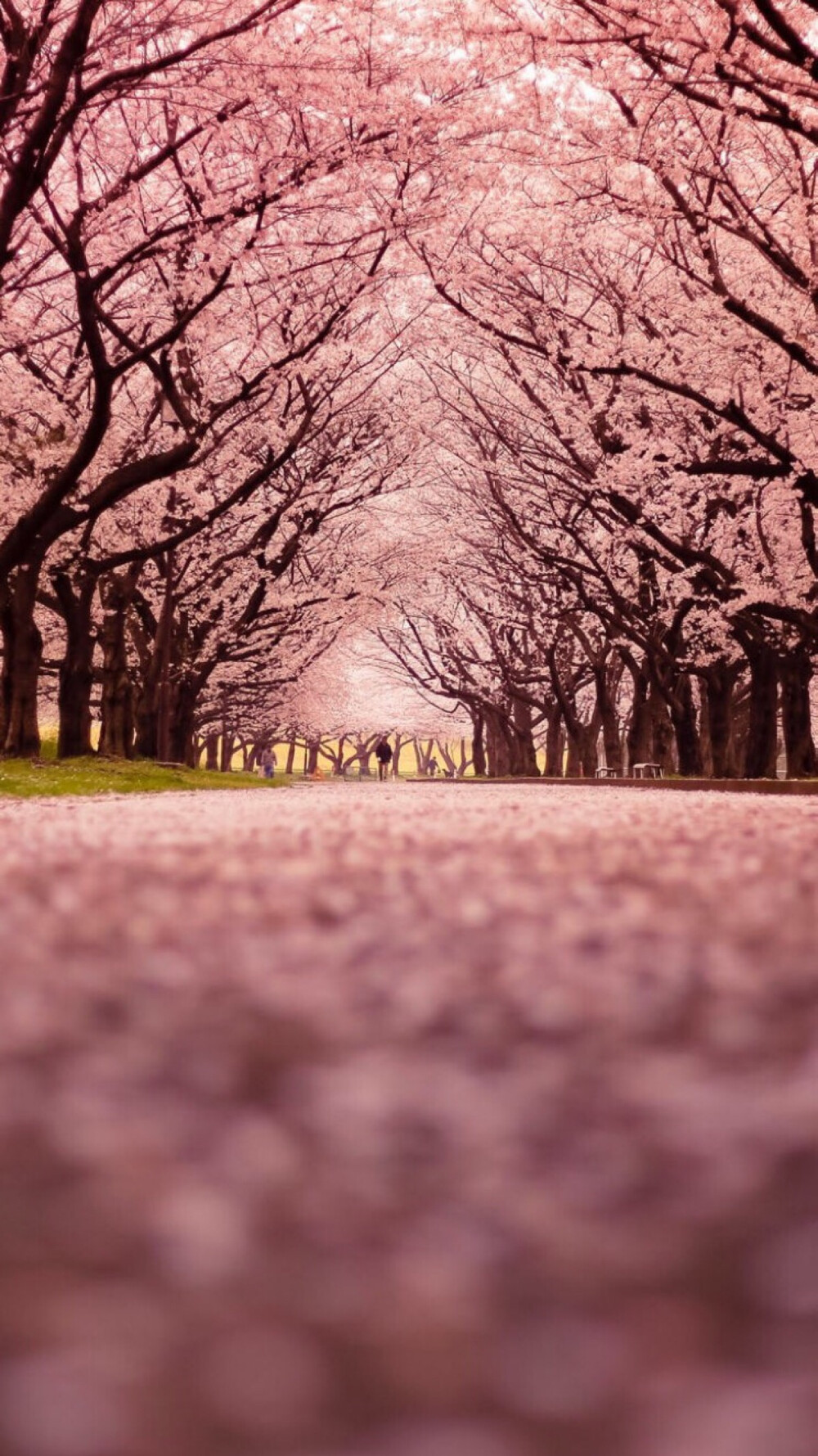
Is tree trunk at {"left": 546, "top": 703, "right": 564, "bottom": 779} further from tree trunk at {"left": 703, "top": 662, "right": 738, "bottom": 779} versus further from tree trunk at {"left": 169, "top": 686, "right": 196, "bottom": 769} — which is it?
tree trunk at {"left": 169, "top": 686, "right": 196, "bottom": 769}

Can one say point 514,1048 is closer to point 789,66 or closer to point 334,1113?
point 334,1113

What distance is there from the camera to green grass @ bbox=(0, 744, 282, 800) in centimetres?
1694

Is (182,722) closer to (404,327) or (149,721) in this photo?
(149,721)

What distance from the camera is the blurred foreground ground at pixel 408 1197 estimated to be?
0.85m

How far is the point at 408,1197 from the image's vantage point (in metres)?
1.21

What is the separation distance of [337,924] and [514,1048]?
1.46 m

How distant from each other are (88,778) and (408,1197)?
749 inches

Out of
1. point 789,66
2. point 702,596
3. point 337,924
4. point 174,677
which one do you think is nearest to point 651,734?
point 702,596

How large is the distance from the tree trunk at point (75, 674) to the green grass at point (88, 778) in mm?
1405

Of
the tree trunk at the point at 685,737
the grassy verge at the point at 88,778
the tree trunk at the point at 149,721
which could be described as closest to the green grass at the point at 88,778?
the grassy verge at the point at 88,778

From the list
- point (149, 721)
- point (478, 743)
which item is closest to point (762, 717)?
point (149, 721)

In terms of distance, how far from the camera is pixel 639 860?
16.9ft

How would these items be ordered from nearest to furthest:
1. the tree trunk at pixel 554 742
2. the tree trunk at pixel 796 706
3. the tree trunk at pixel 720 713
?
the tree trunk at pixel 796 706 → the tree trunk at pixel 720 713 → the tree trunk at pixel 554 742

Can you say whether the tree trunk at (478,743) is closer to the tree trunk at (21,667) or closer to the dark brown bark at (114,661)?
the dark brown bark at (114,661)
